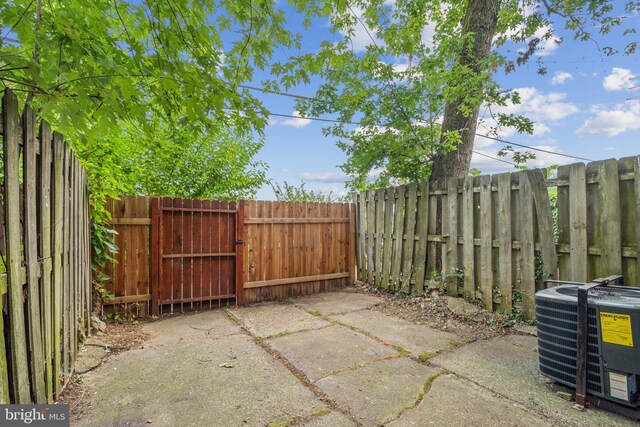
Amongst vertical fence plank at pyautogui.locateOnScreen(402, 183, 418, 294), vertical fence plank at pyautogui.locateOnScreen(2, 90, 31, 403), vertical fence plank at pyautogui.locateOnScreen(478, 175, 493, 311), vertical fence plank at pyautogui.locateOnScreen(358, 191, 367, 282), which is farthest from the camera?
vertical fence plank at pyautogui.locateOnScreen(358, 191, 367, 282)

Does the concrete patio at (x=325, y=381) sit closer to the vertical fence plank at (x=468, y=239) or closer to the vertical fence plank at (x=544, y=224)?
the vertical fence plank at (x=544, y=224)

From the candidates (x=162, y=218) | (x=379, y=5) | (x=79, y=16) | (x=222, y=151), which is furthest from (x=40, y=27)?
(x=222, y=151)

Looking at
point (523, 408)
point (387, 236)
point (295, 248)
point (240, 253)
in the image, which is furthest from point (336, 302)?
point (523, 408)

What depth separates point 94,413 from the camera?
2.00 metres

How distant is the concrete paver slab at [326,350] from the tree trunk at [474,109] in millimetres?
2835

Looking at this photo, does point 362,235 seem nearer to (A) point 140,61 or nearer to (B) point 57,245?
(B) point 57,245

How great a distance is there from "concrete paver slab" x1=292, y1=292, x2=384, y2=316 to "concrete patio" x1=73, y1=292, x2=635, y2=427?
731 mm

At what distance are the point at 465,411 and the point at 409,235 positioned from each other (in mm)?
3158

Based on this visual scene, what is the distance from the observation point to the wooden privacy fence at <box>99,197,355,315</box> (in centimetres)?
414

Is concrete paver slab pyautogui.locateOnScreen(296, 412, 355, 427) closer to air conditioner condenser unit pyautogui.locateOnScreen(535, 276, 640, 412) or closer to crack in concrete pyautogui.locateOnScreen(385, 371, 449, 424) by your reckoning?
crack in concrete pyautogui.locateOnScreen(385, 371, 449, 424)

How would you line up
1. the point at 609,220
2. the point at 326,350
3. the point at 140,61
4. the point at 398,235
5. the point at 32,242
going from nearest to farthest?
the point at 32,242 < the point at 140,61 < the point at 609,220 < the point at 326,350 < the point at 398,235

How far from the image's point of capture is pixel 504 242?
372 cm

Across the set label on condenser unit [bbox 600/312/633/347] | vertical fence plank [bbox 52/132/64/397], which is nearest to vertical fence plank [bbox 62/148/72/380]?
vertical fence plank [bbox 52/132/64/397]

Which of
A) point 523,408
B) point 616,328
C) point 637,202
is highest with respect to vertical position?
point 637,202
